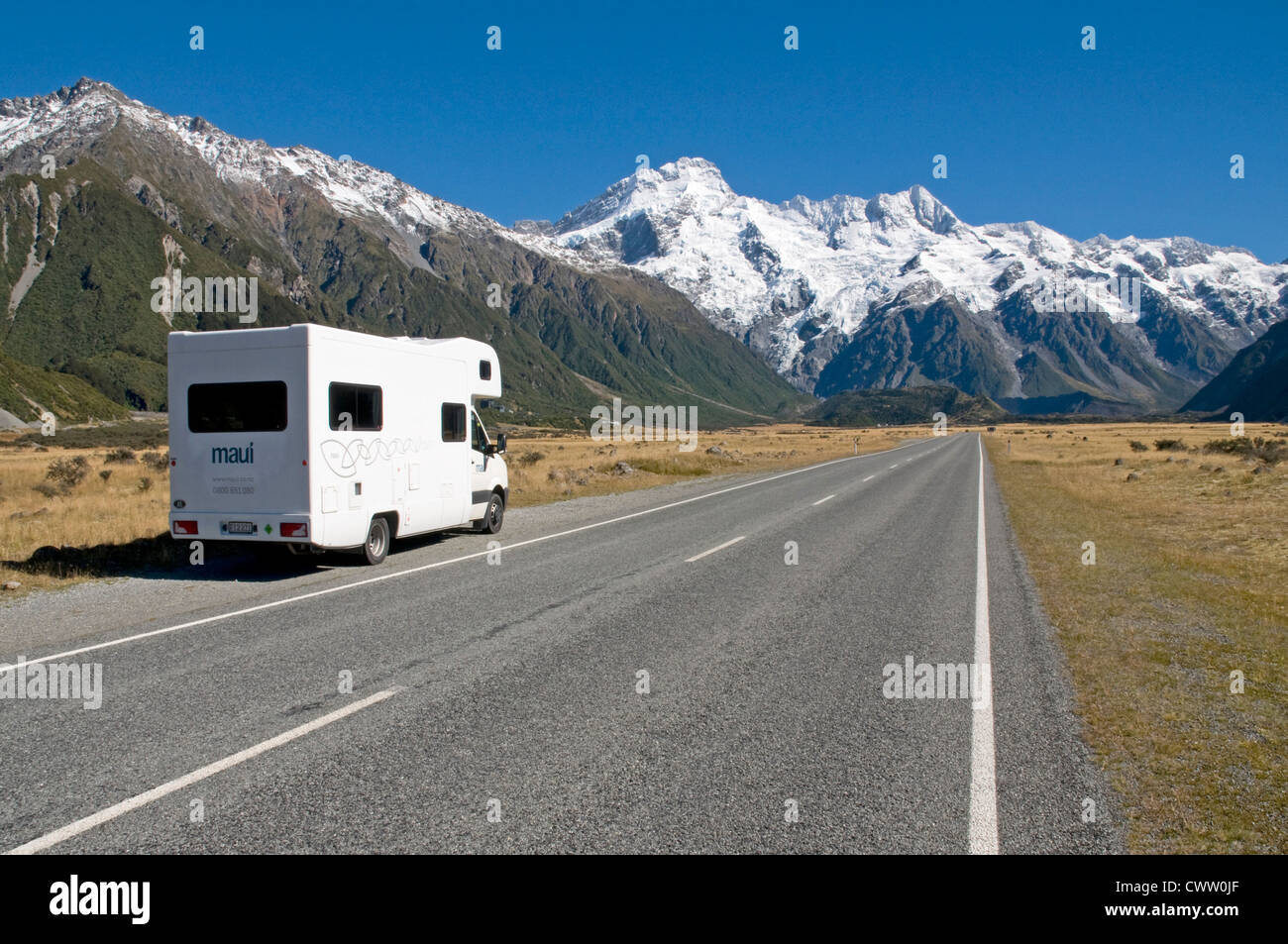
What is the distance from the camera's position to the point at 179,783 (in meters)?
4.81

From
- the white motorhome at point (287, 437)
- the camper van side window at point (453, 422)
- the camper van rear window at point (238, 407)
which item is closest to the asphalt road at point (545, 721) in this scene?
the white motorhome at point (287, 437)

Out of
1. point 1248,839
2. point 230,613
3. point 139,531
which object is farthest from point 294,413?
point 1248,839

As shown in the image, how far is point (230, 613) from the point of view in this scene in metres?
9.34

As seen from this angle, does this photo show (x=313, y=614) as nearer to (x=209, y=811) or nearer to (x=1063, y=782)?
(x=209, y=811)

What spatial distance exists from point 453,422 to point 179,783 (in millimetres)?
10654

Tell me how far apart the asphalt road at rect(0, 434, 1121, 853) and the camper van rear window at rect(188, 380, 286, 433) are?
2.09 metres

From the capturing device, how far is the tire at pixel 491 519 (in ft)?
54.6

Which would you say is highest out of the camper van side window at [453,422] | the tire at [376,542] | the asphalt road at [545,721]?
the camper van side window at [453,422]

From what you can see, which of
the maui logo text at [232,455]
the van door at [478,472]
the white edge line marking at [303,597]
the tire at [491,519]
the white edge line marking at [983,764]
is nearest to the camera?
the white edge line marking at [983,764]

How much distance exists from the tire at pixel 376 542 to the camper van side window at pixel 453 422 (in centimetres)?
217

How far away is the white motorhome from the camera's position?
1144 centimetres

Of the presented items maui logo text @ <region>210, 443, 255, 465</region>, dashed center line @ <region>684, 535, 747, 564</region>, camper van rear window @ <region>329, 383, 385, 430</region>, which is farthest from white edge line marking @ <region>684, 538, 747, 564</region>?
maui logo text @ <region>210, 443, 255, 465</region>

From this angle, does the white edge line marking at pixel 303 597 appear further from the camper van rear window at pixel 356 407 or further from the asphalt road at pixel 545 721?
the camper van rear window at pixel 356 407

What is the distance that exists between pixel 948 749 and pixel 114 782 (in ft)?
15.9
